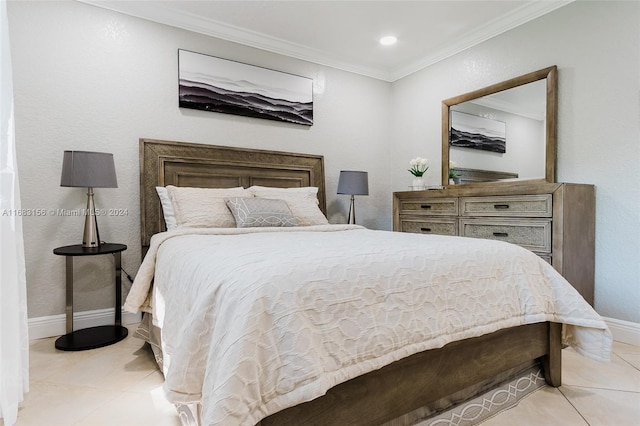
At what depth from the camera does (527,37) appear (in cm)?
295

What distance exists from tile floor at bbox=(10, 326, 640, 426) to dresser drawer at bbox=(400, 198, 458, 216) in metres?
1.37

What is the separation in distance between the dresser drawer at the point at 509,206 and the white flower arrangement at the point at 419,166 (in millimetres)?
785

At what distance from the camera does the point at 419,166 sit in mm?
3766

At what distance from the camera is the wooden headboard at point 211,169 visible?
2.82 meters

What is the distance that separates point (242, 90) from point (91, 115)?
1.25 meters

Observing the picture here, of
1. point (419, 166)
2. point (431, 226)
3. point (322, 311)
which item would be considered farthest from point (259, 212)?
point (419, 166)

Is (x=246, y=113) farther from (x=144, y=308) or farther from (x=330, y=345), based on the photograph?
(x=330, y=345)

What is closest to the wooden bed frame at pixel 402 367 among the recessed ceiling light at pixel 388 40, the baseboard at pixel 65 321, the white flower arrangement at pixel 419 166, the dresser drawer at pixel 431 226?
the baseboard at pixel 65 321

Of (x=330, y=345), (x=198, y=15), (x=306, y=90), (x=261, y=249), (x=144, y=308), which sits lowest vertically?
(x=144, y=308)

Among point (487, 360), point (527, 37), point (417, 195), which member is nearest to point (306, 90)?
point (417, 195)

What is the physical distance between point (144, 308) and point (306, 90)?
2597 millimetres

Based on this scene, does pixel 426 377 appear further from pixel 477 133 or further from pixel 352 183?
pixel 477 133

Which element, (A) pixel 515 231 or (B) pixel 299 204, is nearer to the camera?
(A) pixel 515 231

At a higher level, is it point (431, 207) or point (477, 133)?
point (477, 133)
